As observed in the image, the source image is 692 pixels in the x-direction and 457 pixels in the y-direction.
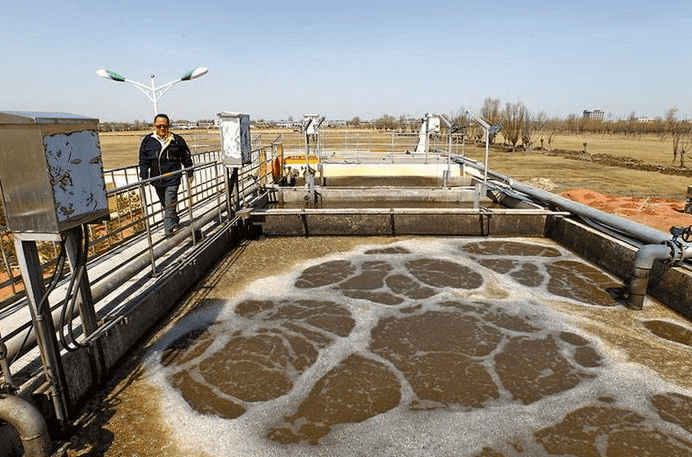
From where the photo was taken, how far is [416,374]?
13.5ft

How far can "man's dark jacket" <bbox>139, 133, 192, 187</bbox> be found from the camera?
6254mm

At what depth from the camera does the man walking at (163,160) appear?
246 inches

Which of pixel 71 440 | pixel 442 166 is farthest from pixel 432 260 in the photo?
pixel 442 166

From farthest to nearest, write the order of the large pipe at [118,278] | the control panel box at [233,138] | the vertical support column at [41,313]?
the control panel box at [233,138] < the large pipe at [118,278] < the vertical support column at [41,313]

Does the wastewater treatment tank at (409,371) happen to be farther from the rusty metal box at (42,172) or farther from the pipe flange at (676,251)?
the rusty metal box at (42,172)

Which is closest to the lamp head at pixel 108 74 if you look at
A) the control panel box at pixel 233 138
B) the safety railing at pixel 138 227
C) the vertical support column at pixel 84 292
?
the safety railing at pixel 138 227

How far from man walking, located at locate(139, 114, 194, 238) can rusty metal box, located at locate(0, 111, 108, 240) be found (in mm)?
3569

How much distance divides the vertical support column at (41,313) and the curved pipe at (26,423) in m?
0.41

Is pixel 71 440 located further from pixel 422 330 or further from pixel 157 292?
pixel 422 330

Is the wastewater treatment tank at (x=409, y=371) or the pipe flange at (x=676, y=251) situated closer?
the wastewater treatment tank at (x=409, y=371)

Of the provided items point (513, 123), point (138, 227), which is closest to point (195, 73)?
point (138, 227)

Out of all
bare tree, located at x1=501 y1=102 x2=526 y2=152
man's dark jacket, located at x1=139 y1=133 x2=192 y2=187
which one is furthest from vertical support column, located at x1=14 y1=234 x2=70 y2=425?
bare tree, located at x1=501 y1=102 x2=526 y2=152

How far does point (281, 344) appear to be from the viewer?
185 inches

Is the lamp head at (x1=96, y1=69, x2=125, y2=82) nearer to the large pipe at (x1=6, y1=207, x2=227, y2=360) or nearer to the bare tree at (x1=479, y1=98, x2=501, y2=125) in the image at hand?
the large pipe at (x1=6, y1=207, x2=227, y2=360)
